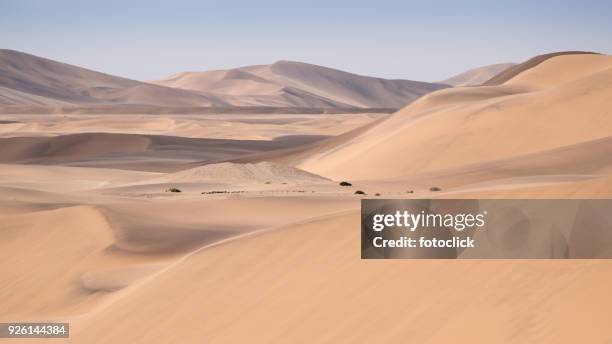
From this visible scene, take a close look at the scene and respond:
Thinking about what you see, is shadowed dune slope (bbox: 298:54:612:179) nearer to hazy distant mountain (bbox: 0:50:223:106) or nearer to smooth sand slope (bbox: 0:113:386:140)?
smooth sand slope (bbox: 0:113:386:140)

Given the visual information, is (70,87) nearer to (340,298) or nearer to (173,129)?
(173,129)

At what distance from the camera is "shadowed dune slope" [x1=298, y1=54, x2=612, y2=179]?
Result: 126ft

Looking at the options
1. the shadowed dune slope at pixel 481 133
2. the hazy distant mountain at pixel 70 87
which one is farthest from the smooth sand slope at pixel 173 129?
the hazy distant mountain at pixel 70 87

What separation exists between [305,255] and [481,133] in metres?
30.2

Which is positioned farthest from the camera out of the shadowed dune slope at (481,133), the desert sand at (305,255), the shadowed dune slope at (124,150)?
the shadowed dune slope at (124,150)

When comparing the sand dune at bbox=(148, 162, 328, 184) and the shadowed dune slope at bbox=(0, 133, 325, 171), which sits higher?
A: the shadowed dune slope at bbox=(0, 133, 325, 171)

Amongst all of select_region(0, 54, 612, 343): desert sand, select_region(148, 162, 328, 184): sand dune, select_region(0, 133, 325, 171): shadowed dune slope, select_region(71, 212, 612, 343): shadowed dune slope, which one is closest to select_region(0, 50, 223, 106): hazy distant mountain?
select_region(0, 133, 325, 171): shadowed dune slope

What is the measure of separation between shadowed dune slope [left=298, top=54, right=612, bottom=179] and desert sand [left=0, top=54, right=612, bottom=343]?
0.33ft

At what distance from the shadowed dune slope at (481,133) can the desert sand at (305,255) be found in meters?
0.10

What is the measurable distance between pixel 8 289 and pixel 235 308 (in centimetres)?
637

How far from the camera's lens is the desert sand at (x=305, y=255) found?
9148 mm

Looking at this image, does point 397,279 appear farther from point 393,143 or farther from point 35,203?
point 393,143

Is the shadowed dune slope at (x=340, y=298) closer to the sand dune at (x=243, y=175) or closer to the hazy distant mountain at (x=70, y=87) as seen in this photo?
the sand dune at (x=243, y=175)

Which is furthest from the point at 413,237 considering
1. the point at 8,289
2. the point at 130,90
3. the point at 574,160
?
the point at 130,90
